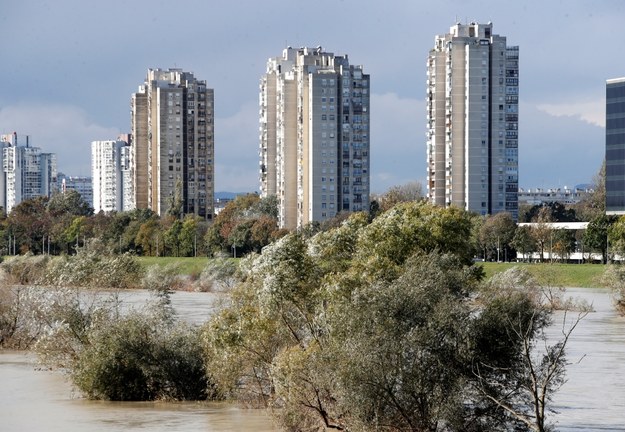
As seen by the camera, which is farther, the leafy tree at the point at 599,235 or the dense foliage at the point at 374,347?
the leafy tree at the point at 599,235

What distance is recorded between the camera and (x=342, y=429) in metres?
24.9

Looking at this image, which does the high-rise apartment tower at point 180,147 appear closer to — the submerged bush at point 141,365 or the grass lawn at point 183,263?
the grass lawn at point 183,263

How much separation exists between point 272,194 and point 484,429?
139117mm

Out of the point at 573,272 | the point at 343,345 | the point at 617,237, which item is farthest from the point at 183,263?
the point at 343,345

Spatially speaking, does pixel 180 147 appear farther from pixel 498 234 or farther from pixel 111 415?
pixel 111 415

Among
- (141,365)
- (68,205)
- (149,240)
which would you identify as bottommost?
(141,365)

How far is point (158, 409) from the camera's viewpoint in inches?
1265

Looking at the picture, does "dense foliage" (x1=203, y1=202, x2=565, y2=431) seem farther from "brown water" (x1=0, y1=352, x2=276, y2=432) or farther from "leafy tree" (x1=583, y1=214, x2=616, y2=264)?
"leafy tree" (x1=583, y1=214, x2=616, y2=264)

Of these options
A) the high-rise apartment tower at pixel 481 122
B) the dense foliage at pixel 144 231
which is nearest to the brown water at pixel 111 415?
the dense foliage at pixel 144 231

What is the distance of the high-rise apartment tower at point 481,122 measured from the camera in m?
138

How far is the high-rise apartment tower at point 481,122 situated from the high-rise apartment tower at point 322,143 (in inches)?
420

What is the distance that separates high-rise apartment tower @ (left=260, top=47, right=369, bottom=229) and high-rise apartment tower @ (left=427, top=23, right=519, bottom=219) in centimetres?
1066

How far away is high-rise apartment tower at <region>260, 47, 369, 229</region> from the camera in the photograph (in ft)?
470

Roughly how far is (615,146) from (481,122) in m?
21.3
